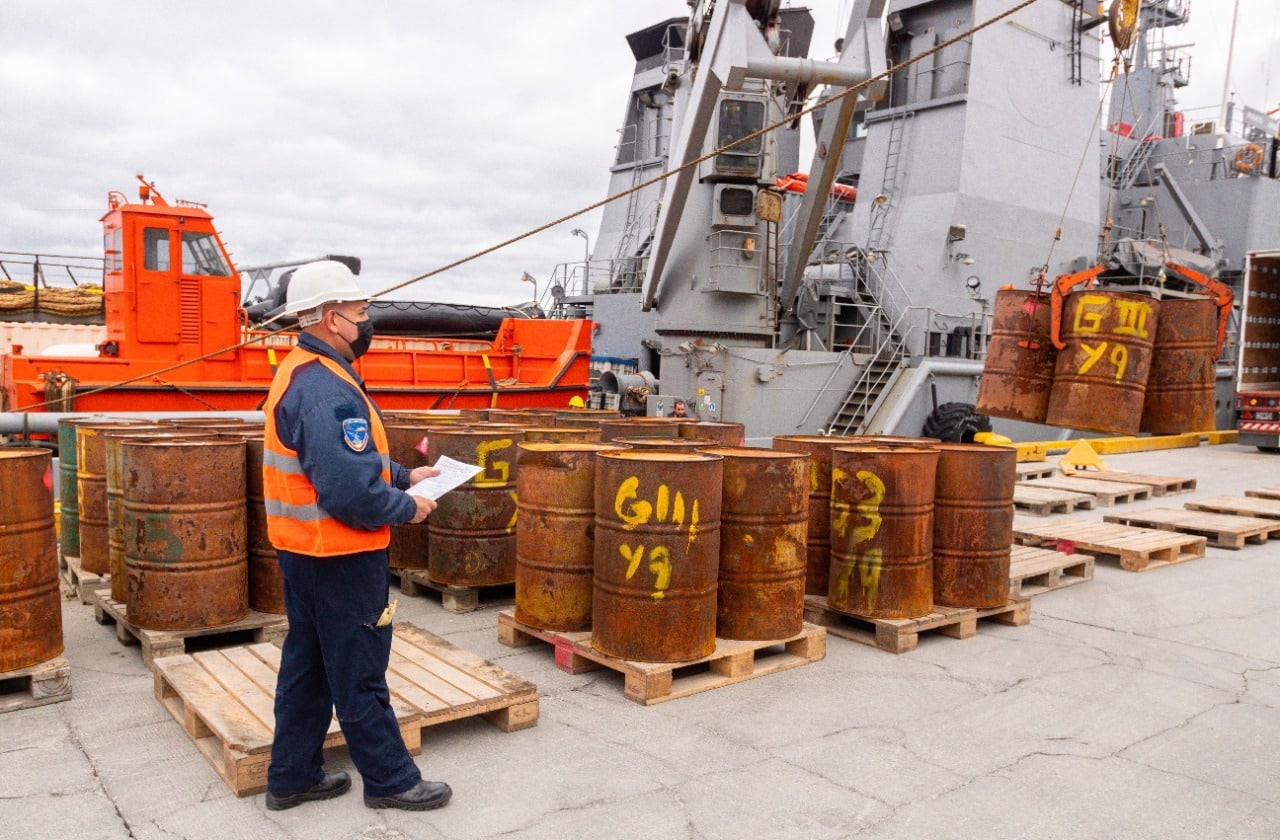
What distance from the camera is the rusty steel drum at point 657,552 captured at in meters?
4.45

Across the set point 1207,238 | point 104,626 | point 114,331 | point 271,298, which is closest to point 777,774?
point 104,626

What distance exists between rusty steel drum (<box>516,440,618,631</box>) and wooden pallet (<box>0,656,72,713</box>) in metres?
2.22

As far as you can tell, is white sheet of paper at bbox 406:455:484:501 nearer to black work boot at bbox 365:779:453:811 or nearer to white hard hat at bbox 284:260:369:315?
white hard hat at bbox 284:260:369:315

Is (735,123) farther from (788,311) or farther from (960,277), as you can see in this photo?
(960,277)

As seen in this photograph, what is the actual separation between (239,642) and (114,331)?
7.57 meters

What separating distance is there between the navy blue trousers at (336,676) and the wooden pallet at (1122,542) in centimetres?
665

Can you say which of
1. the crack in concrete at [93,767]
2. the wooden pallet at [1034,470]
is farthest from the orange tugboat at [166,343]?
the wooden pallet at [1034,470]

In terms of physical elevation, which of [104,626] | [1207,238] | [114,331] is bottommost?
[104,626]

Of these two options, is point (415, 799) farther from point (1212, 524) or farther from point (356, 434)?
point (1212, 524)

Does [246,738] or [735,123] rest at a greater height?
[735,123]

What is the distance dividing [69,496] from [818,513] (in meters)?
5.14

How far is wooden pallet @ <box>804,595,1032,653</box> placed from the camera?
17.5ft

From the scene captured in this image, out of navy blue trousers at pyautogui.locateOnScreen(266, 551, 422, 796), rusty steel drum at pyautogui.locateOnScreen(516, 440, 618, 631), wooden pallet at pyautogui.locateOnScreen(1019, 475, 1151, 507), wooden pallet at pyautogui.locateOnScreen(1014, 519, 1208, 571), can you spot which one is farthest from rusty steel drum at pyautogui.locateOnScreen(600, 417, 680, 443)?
wooden pallet at pyautogui.locateOnScreen(1019, 475, 1151, 507)

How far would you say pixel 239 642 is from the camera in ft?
16.9
